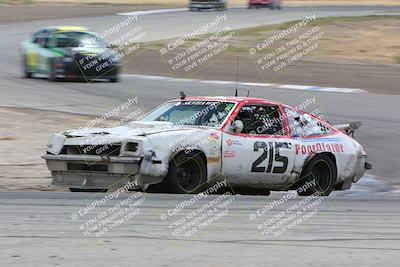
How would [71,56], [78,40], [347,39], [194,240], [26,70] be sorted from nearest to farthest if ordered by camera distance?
[194,240] < [71,56] < [78,40] < [26,70] < [347,39]

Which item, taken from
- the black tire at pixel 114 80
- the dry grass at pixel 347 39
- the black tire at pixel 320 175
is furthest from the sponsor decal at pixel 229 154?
the dry grass at pixel 347 39

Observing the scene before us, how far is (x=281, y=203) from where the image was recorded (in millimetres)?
9008

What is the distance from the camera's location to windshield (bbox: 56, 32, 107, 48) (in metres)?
23.5

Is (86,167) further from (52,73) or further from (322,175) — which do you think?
(52,73)

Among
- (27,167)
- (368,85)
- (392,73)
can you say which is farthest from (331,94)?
(27,167)

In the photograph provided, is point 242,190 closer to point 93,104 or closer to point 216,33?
point 93,104

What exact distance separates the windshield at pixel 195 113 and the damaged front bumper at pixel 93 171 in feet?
3.72

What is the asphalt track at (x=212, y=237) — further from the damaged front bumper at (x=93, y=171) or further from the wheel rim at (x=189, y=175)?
the wheel rim at (x=189, y=175)

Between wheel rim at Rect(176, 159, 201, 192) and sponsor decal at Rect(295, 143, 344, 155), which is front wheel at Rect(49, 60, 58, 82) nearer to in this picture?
sponsor decal at Rect(295, 143, 344, 155)

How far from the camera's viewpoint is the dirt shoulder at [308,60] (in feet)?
83.1

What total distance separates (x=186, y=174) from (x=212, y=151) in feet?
1.28

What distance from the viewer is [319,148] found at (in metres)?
10.7

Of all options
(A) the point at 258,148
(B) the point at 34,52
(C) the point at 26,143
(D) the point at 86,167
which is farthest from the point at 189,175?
(B) the point at 34,52

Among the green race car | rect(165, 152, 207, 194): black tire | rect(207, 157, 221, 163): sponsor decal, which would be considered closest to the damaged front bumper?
rect(165, 152, 207, 194): black tire
